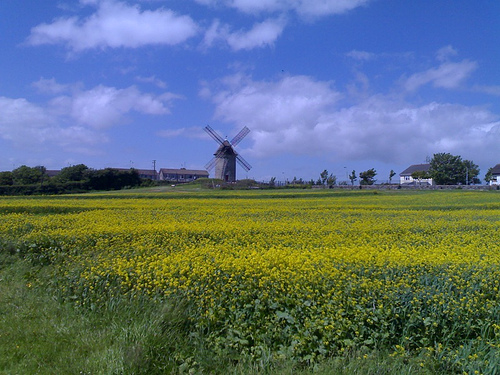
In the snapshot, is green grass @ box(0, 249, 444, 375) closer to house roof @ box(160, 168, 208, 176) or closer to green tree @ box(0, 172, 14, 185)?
green tree @ box(0, 172, 14, 185)

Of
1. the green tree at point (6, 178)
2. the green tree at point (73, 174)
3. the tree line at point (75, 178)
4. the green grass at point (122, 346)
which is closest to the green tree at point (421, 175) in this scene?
the tree line at point (75, 178)

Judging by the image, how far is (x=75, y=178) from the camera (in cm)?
5809

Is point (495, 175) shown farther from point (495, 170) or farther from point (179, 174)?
point (179, 174)

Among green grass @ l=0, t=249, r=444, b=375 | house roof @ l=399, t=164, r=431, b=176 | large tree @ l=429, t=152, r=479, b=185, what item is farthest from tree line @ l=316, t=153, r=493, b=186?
green grass @ l=0, t=249, r=444, b=375

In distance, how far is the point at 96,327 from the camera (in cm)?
486

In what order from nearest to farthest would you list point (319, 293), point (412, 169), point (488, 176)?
point (319, 293) → point (488, 176) → point (412, 169)

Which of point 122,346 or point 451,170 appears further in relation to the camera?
point 451,170

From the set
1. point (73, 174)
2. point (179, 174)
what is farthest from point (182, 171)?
point (73, 174)

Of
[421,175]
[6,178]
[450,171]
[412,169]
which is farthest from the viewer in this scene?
[412,169]

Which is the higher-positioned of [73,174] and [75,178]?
[73,174]

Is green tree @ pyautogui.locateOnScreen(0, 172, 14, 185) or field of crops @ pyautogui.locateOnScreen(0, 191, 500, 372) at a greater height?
green tree @ pyautogui.locateOnScreen(0, 172, 14, 185)

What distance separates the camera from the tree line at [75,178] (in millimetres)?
51938

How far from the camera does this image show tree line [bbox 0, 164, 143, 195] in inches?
2045

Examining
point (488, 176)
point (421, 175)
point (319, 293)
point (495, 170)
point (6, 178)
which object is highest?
point (495, 170)
